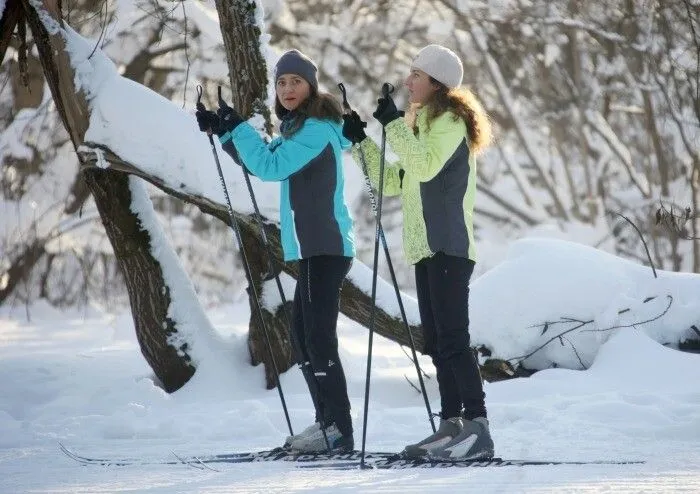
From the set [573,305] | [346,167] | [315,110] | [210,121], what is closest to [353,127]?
[315,110]

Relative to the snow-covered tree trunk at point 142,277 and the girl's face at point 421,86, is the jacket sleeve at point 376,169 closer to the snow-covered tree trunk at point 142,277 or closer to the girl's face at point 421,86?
the girl's face at point 421,86

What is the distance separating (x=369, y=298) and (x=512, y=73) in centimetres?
1278

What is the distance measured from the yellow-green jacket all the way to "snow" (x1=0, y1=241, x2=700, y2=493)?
1.02 metres

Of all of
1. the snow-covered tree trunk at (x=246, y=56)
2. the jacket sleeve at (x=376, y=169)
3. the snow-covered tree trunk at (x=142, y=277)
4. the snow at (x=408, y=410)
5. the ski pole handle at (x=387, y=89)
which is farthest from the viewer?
the snow-covered tree trunk at (x=142, y=277)

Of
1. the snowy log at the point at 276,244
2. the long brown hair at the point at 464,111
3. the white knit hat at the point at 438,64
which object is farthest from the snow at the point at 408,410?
the white knit hat at the point at 438,64

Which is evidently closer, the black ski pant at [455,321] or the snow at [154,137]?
Answer: the black ski pant at [455,321]

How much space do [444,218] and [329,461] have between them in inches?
47.2

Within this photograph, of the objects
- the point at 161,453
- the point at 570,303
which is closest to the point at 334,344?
the point at 161,453

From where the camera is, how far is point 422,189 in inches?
198

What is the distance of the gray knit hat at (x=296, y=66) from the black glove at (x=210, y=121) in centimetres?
36

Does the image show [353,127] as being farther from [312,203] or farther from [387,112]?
[312,203]

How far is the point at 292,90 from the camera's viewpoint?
16.7ft

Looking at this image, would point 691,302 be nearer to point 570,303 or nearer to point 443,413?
point 570,303

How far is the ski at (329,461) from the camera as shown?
185 inches
